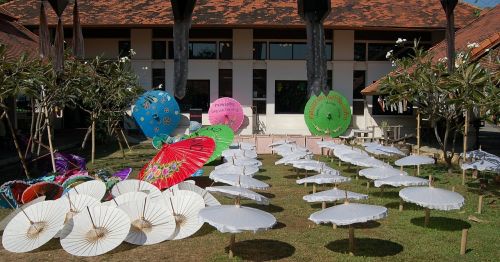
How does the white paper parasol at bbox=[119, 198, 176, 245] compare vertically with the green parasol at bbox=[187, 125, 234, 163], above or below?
below

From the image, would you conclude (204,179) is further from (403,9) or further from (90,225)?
(403,9)

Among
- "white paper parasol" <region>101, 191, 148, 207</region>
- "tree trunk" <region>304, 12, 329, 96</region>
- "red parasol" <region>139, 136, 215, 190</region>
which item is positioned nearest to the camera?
"tree trunk" <region>304, 12, 329, 96</region>

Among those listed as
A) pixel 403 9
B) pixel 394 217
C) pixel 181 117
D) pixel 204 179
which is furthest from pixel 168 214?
pixel 403 9

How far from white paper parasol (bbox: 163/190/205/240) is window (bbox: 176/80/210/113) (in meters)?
18.9

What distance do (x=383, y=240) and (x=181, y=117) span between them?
1982 centimetres

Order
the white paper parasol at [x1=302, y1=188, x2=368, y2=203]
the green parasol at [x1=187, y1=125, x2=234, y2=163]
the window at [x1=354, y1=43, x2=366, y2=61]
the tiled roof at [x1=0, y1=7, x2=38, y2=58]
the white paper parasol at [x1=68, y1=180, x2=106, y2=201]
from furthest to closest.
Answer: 1. the window at [x1=354, y1=43, x2=366, y2=61]
2. the tiled roof at [x1=0, y1=7, x2=38, y2=58]
3. the green parasol at [x1=187, y1=125, x2=234, y2=163]
4. the white paper parasol at [x1=68, y1=180, x2=106, y2=201]
5. the white paper parasol at [x1=302, y1=188, x2=368, y2=203]

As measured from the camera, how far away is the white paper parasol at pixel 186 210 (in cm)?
866

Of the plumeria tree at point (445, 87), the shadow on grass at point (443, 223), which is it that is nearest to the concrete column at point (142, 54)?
the plumeria tree at point (445, 87)

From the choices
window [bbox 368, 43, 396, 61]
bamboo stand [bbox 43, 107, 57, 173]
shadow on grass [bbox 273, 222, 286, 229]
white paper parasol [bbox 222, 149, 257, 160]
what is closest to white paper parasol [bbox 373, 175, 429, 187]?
Answer: shadow on grass [bbox 273, 222, 286, 229]

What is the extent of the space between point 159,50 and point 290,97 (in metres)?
7.38

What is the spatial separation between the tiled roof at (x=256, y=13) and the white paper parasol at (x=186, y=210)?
56.1ft

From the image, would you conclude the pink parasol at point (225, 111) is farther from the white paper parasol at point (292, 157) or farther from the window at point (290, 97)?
the white paper parasol at point (292, 157)

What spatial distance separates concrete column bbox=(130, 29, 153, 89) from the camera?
27500mm

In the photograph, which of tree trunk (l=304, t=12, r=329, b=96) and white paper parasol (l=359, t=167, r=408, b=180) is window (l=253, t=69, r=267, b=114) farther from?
tree trunk (l=304, t=12, r=329, b=96)
